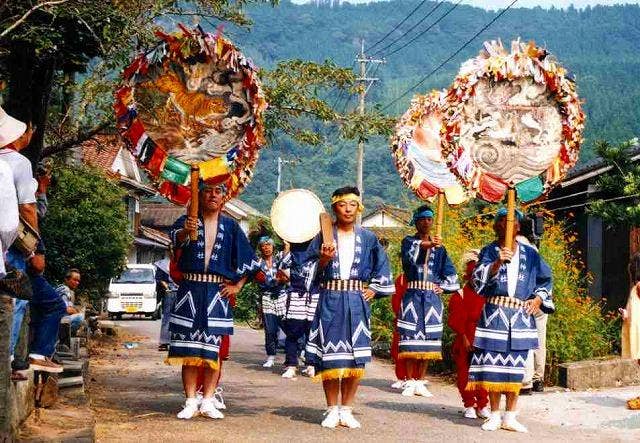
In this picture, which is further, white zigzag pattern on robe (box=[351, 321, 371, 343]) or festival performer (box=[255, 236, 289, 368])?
festival performer (box=[255, 236, 289, 368])

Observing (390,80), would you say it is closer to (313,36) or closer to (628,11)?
(313,36)

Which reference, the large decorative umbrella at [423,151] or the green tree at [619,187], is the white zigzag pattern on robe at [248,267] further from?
the green tree at [619,187]

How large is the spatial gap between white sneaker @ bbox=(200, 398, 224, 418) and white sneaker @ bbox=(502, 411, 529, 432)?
2.70 m

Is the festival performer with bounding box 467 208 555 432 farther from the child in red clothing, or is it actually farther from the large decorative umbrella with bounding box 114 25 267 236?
the large decorative umbrella with bounding box 114 25 267 236

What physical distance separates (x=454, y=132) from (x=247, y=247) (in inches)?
93.3

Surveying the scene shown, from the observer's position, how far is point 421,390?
13625 millimetres

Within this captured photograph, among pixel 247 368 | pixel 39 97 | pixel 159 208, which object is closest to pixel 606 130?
pixel 159 208

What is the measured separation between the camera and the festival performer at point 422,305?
13.9 meters

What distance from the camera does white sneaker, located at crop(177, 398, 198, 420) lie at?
1026 cm

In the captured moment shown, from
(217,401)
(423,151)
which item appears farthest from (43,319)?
(423,151)

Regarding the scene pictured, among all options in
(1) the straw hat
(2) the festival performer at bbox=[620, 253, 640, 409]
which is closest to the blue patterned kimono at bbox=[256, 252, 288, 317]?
(2) the festival performer at bbox=[620, 253, 640, 409]

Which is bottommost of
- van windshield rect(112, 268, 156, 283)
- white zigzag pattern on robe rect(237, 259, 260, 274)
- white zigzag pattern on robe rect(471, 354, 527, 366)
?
white zigzag pattern on robe rect(471, 354, 527, 366)

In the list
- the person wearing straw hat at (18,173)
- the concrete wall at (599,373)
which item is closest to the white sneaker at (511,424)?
the concrete wall at (599,373)

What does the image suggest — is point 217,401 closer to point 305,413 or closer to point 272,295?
point 305,413
